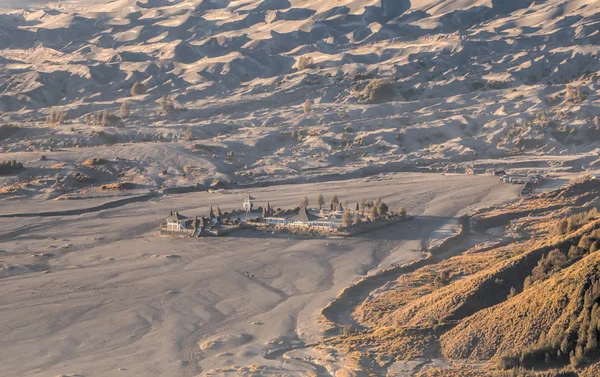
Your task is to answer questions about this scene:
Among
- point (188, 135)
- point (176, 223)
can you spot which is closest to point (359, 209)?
point (176, 223)

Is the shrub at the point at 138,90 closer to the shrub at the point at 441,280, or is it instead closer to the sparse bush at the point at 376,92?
the sparse bush at the point at 376,92

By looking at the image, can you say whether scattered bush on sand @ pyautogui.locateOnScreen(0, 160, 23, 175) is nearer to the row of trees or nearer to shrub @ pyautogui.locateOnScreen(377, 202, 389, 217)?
the row of trees

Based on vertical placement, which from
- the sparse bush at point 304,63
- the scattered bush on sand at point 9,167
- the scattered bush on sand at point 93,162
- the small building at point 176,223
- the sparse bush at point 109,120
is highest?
the sparse bush at point 304,63

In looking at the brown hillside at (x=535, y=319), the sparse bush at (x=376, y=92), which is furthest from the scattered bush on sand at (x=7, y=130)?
the brown hillside at (x=535, y=319)

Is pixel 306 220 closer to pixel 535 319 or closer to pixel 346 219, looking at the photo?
pixel 346 219

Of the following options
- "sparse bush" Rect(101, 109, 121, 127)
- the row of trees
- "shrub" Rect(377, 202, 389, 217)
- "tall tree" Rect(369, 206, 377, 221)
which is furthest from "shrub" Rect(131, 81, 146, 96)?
"tall tree" Rect(369, 206, 377, 221)

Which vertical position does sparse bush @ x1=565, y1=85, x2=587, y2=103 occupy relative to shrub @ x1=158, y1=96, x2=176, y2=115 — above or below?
below
